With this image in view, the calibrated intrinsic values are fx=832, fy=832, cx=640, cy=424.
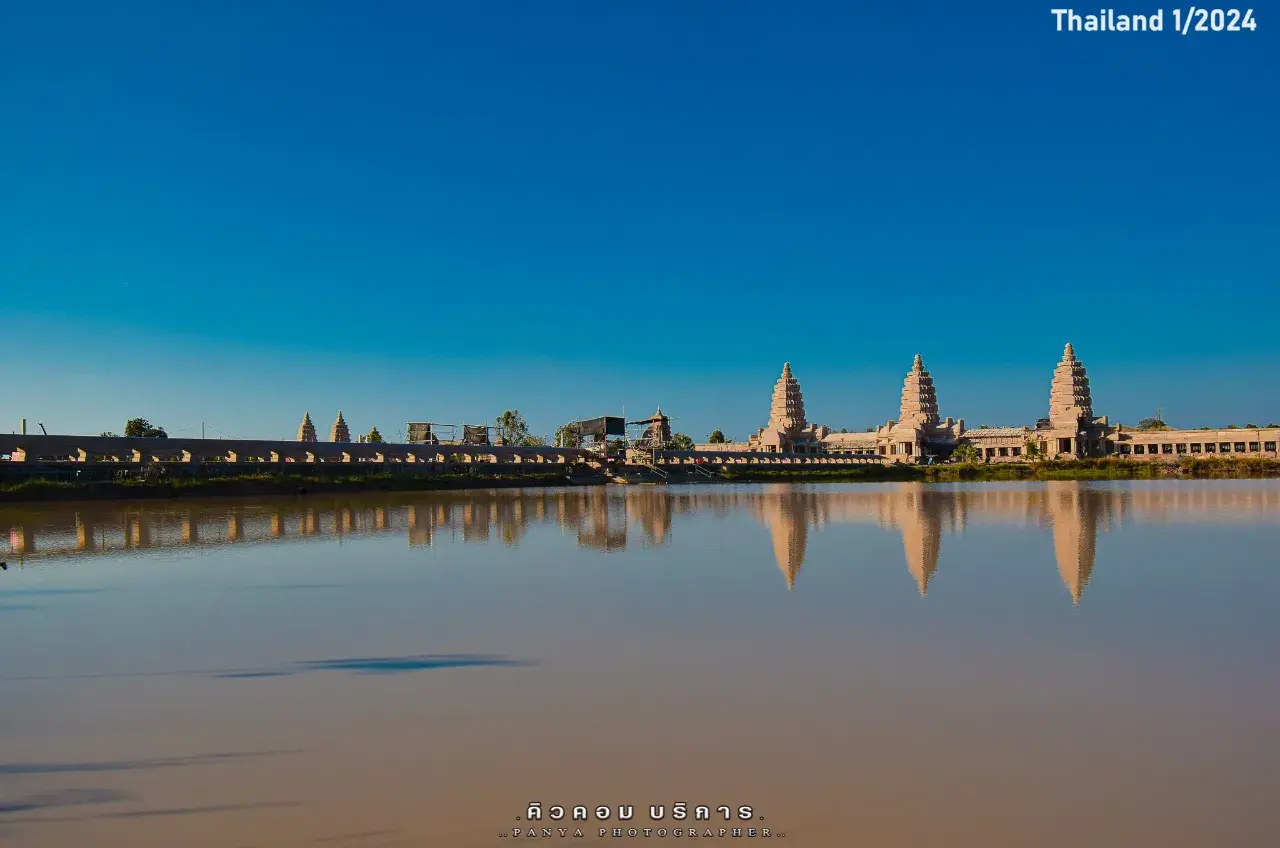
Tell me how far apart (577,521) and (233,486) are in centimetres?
2043

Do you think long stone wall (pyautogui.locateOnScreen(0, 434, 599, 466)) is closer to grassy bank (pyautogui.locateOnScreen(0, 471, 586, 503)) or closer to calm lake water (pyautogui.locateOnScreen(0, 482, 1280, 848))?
grassy bank (pyautogui.locateOnScreen(0, 471, 586, 503))

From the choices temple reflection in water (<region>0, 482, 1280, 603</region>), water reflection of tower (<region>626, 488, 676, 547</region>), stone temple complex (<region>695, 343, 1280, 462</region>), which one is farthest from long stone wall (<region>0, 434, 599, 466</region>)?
stone temple complex (<region>695, 343, 1280, 462</region>)

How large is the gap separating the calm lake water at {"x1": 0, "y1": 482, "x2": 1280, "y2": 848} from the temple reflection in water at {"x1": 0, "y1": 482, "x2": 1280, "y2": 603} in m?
1.59

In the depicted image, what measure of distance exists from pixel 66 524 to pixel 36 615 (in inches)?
574

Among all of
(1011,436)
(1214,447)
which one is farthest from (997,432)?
(1214,447)

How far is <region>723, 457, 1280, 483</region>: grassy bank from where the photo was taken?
65938mm

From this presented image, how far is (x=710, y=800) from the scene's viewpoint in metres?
4.37

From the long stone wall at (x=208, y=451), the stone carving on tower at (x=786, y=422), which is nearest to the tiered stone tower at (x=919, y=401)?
the stone carving on tower at (x=786, y=422)

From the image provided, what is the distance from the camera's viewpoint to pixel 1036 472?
227 ft

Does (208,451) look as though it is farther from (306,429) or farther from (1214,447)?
(1214,447)

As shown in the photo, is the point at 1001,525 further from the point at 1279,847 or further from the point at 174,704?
the point at 174,704

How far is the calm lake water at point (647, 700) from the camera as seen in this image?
418cm

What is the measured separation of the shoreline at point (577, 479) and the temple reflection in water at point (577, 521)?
3.23 m

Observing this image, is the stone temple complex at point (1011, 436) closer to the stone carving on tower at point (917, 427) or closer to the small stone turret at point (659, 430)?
the stone carving on tower at point (917, 427)
